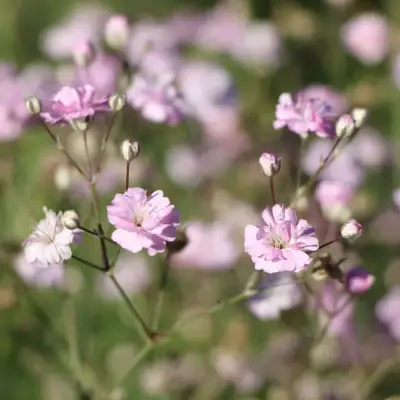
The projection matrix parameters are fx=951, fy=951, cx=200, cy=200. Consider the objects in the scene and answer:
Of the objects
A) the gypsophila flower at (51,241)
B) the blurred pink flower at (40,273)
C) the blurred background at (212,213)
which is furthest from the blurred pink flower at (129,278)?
the gypsophila flower at (51,241)

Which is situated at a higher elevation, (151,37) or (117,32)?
(117,32)

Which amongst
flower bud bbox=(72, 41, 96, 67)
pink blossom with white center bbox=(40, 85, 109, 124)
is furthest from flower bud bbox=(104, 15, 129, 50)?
pink blossom with white center bbox=(40, 85, 109, 124)

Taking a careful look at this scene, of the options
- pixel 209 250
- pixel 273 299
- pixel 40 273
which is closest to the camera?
pixel 273 299

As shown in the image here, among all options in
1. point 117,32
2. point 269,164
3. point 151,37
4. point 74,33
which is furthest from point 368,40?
point 269,164

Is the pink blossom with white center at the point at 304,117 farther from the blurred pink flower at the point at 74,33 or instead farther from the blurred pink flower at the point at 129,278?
the blurred pink flower at the point at 74,33

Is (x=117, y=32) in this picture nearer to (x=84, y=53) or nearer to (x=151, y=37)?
(x=84, y=53)

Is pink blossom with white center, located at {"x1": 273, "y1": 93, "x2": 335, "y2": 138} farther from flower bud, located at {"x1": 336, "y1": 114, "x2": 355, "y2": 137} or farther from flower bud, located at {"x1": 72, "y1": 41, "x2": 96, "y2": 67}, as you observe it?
flower bud, located at {"x1": 72, "y1": 41, "x2": 96, "y2": 67}

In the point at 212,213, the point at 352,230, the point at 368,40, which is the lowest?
the point at 212,213
